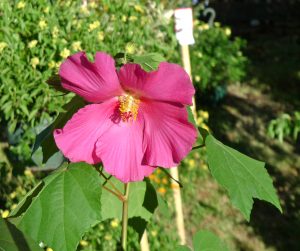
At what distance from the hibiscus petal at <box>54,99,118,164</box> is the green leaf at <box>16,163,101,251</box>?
1.3 inches

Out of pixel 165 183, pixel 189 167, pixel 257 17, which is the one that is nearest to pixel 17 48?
pixel 165 183

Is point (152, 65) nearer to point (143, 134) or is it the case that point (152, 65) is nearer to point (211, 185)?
point (143, 134)

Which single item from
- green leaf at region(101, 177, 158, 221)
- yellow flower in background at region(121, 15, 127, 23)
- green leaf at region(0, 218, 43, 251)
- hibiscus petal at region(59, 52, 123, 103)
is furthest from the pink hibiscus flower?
yellow flower in background at region(121, 15, 127, 23)

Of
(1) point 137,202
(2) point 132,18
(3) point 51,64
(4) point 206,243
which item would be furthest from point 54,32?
(4) point 206,243

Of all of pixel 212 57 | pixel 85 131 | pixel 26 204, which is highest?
pixel 85 131

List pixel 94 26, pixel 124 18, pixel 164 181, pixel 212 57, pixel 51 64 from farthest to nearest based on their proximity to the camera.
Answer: pixel 212 57
pixel 164 181
pixel 124 18
pixel 94 26
pixel 51 64

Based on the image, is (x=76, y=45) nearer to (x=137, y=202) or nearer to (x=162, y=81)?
(x=137, y=202)

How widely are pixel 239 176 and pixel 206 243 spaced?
32 centimetres

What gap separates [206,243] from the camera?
109 cm

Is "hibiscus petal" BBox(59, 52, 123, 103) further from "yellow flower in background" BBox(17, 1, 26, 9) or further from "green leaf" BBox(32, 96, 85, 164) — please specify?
"yellow flower in background" BBox(17, 1, 26, 9)

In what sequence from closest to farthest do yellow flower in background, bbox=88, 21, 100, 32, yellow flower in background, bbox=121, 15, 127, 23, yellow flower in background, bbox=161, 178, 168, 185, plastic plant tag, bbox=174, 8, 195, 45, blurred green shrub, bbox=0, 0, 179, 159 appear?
plastic plant tag, bbox=174, 8, 195, 45 < blurred green shrub, bbox=0, 0, 179, 159 < yellow flower in background, bbox=88, 21, 100, 32 < yellow flower in background, bbox=121, 15, 127, 23 < yellow flower in background, bbox=161, 178, 168, 185

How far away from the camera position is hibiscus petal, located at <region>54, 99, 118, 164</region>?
31.0 inches

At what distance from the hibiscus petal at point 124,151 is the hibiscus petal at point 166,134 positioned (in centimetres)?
1

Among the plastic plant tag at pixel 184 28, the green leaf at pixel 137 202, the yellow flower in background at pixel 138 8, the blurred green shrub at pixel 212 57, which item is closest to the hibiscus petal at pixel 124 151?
the green leaf at pixel 137 202
